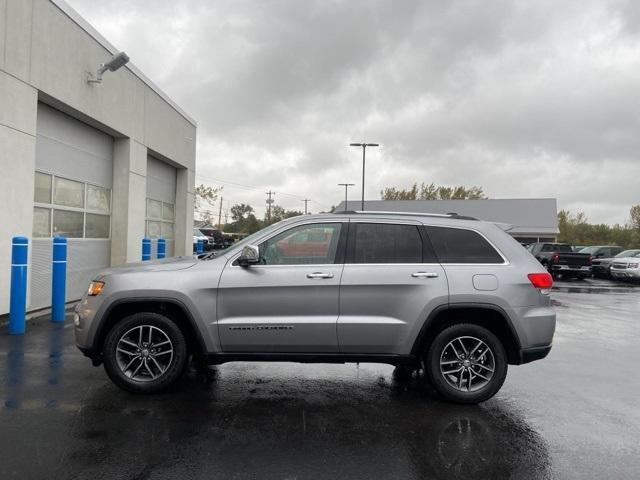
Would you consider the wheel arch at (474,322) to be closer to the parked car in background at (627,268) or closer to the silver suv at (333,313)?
the silver suv at (333,313)

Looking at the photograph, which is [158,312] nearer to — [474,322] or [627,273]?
[474,322]

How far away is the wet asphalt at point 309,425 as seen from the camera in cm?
346

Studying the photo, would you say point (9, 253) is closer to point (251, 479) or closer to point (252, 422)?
point (252, 422)

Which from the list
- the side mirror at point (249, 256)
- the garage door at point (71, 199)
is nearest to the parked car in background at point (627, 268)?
the garage door at point (71, 199)

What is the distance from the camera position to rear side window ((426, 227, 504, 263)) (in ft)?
16.1

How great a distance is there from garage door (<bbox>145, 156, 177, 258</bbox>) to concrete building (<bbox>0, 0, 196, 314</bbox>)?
0.21 feet

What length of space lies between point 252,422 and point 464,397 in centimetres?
201

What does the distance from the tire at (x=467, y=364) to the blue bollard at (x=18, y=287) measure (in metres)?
6.03

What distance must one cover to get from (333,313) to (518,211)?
5249 cm

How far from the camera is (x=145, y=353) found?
4855 mm

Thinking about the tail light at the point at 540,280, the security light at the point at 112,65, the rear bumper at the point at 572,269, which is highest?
the security light at the point at 112,65

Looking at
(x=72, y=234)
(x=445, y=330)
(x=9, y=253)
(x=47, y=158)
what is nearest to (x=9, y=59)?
(x=47, y=158)

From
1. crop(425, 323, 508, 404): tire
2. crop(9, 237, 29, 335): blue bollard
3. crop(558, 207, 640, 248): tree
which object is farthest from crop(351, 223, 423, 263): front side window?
crop(558, 207, 640, 248): tree

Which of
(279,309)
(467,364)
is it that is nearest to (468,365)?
(467,364)
